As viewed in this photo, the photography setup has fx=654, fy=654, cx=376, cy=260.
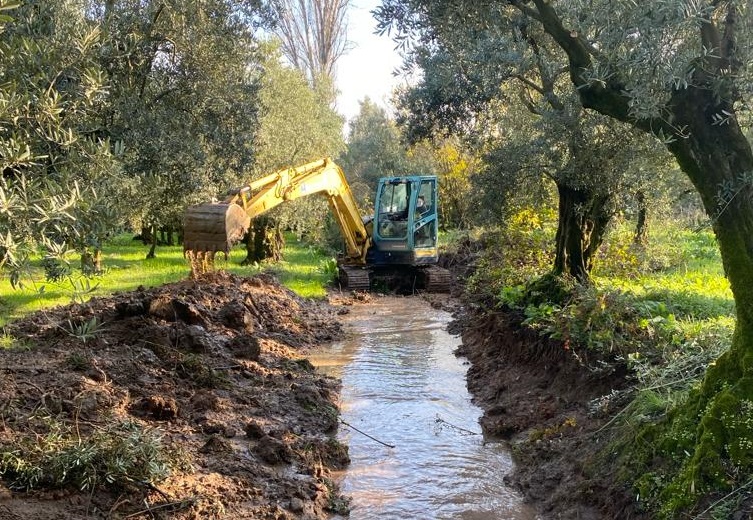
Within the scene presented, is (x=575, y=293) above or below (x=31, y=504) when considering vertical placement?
above

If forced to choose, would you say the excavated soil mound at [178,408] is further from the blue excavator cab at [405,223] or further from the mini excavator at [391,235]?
the blue excavator cab at [405,223]

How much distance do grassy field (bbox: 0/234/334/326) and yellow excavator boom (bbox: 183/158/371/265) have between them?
1560 millimetres

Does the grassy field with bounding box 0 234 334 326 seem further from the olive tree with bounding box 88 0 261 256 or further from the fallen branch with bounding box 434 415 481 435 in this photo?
the fallen branch with bounding box 434 415 481 435

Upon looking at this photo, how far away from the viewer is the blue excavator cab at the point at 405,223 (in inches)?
675

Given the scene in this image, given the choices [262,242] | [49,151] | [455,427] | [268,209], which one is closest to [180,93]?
[268,209]

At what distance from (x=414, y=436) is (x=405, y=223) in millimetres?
10455

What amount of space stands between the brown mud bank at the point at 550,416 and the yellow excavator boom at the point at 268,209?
4.28 m

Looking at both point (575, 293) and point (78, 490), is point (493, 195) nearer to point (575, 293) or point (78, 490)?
point (575, 293)

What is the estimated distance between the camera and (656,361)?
251 inches

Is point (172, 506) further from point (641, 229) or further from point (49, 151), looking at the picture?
point (641, 229)

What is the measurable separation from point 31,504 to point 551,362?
6.01m

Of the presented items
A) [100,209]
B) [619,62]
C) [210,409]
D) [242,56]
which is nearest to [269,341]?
[210,409]

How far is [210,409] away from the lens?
6992 mm

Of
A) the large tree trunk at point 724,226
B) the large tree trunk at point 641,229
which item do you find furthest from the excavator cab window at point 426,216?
the large tree trunk at point 724,226
